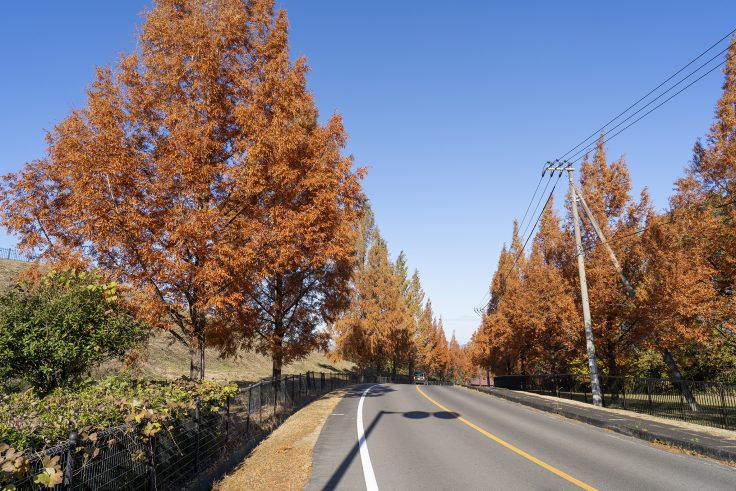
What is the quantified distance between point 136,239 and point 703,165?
67.6ft

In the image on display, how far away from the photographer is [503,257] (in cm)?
4203

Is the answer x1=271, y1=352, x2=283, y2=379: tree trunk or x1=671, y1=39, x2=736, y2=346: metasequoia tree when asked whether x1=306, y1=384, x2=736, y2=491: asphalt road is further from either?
x1=671, y1=39, x2=736, y2=346: metasequoia tree

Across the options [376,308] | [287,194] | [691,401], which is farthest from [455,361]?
[287,194]

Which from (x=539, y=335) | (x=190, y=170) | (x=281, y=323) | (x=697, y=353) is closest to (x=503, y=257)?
(x=539, y=335)

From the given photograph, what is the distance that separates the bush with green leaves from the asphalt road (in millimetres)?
4662

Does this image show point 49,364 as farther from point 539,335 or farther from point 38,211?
point 539,335

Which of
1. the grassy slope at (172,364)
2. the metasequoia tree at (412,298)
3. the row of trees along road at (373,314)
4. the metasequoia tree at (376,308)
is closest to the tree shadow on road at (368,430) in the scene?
the grassy slope at (172,364)

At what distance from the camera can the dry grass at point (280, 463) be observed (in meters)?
6.74

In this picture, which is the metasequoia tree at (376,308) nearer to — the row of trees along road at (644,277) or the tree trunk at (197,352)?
the row of trees along road at (644,277)

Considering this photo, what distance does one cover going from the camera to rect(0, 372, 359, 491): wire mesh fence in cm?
393

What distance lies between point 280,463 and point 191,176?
20.7 feet

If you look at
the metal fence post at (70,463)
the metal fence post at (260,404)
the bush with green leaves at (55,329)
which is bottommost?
the metal fence post at (260,404)

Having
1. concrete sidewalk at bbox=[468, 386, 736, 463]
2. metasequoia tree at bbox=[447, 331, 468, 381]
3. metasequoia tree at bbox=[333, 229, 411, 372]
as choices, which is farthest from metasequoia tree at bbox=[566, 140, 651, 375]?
metasequoia tree at bbox=[447, 331, 468, 381]

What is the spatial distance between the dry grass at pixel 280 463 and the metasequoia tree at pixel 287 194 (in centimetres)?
327
